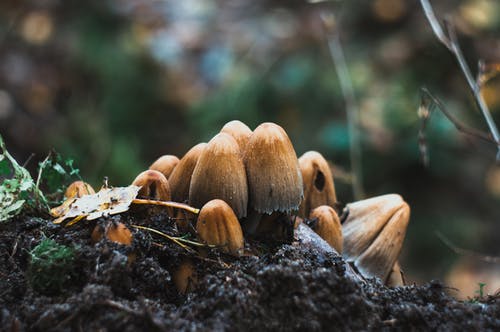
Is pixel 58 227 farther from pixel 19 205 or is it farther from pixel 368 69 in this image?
pixel 368 69

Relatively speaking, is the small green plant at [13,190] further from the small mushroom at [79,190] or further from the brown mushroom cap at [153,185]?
the brown mushroom cap at [153,185]

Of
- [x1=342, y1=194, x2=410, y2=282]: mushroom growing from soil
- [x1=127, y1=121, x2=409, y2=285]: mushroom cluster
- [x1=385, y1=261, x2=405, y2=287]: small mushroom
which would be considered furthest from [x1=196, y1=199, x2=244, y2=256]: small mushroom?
[x1=385, y1=261, x2=405, y2=287]: small mushroom

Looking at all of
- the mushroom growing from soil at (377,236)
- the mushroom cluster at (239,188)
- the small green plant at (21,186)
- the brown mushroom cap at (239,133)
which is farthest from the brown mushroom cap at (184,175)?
the mushroom growing from soil at (377,236)

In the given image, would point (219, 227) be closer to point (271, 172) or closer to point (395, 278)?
point (271, 172)

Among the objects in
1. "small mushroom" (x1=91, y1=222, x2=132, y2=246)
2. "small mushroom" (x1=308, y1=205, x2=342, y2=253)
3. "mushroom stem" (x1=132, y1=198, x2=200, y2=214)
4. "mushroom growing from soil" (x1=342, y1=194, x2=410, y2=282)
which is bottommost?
"mushroom growing from soil" (x1=342, y1=194, x2=410, y2=282)

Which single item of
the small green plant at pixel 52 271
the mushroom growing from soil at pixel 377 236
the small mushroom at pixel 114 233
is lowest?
the mushroom growing from soil at pixel 377 236

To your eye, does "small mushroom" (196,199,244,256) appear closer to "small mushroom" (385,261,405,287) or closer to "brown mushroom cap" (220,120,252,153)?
"brown mushroom cap" (220,120,252,153)
